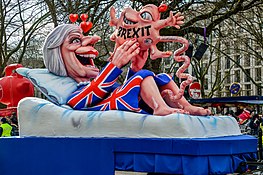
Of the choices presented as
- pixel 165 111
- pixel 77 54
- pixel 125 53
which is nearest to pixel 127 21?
pixel 125 53

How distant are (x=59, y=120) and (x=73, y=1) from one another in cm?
579

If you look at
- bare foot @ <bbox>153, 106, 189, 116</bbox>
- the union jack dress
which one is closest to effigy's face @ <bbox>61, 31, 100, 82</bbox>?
the union jack dress

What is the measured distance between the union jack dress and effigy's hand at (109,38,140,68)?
0.07 meters

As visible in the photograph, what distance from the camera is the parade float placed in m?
4.14

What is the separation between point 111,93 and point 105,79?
0.19 meters

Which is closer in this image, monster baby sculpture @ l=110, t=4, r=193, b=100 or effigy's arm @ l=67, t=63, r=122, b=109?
effigy's arm @ l=67, t=63, r=122, b=109

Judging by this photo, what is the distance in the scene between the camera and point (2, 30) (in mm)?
14625

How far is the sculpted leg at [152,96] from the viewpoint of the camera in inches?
180

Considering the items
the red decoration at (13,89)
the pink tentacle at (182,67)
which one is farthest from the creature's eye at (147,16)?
the red decoration at (13,89)

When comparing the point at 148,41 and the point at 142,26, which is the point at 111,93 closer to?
the point at 148,41

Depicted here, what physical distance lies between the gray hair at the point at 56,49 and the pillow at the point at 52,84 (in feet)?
0.32

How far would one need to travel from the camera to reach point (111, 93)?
4973 millimetres

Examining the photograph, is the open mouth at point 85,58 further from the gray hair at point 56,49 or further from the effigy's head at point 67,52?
the gray hair at point 56,49

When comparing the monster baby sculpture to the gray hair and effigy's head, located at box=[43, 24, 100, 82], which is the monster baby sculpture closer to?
effigy's head, located at box=[43, 24, 100, 82]
